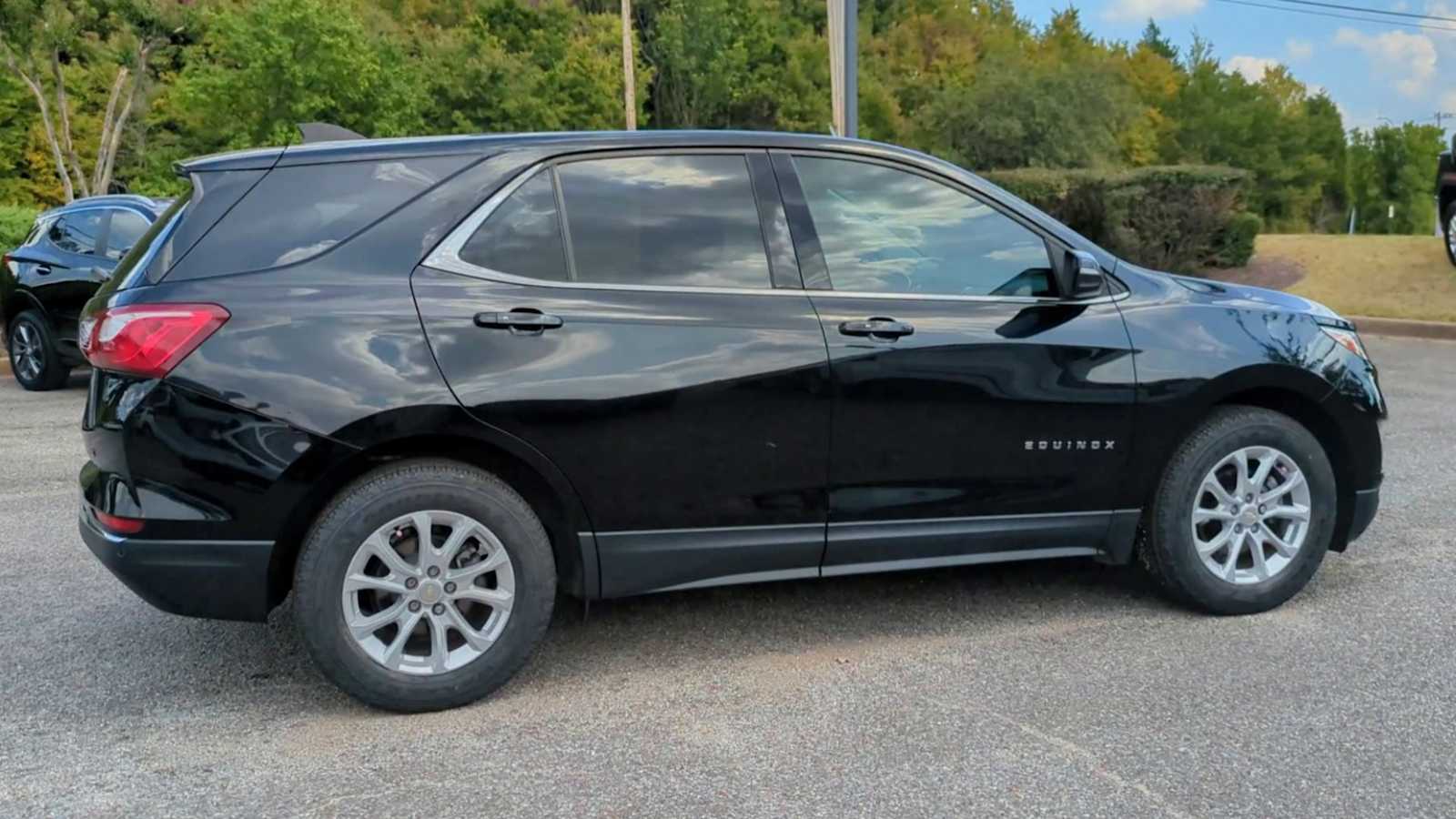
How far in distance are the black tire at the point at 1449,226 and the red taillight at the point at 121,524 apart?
15.2 meters

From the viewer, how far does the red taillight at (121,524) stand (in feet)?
11.0

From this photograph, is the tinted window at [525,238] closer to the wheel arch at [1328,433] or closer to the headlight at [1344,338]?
the wheel arch at [1328,433]

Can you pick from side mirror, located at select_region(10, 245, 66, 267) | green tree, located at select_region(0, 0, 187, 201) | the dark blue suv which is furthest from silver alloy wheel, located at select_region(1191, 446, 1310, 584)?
green tree, located at select_region(0, 0, 187, 201)

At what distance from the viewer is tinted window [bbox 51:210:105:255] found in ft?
32.1

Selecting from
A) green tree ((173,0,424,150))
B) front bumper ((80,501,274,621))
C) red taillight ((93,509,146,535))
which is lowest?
front bumper ((80,501,274,621))

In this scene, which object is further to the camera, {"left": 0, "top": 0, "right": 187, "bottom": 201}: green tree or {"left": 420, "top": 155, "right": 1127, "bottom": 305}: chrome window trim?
{"left": 0, "top": 0, "right": 187, "bottom": 201}: green tree

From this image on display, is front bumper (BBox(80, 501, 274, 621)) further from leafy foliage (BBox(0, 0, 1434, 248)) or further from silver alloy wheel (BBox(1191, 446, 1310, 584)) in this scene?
leafy foliage (BBox(0, 0, 1434, 248))

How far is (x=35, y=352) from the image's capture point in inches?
400

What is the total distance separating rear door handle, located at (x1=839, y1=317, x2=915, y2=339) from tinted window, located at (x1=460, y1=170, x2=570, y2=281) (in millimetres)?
921

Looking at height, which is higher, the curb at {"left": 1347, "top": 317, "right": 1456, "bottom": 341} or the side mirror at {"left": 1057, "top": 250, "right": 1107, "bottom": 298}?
the side mirror at {"left": 1057, "top": 250, "right": 1107, "bottom": 298}

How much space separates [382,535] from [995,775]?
1.86 m

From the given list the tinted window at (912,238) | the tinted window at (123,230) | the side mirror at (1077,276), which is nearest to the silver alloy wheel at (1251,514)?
the side mirror at (1077,276)

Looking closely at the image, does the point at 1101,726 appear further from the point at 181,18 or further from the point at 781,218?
the point at 181,18

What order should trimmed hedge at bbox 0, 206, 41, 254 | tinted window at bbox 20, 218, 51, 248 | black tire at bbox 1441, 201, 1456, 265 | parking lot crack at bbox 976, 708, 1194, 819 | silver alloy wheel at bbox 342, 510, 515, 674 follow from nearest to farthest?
parking lot crack at bbox 976, 708, 1194, 819, silver alloy wheel at bbox 342, 510, 515, 674, tinted window at bbox 20, 218, 51, 248, trimmed hedge at bbox 0, 206, 41, 254, black tire at bbox 1441, 201, 1456, 265
